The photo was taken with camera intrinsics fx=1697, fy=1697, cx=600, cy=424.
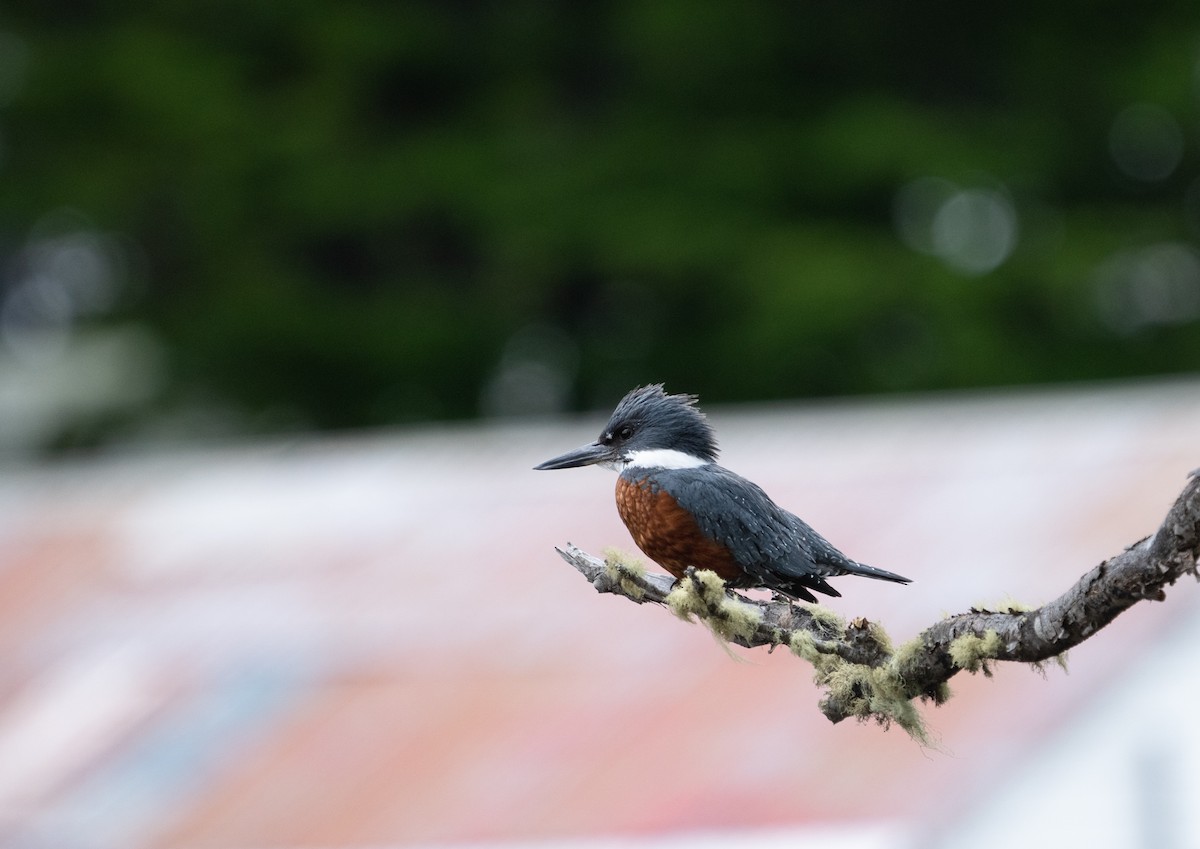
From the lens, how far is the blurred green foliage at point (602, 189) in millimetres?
14766

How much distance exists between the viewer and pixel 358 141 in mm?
17031

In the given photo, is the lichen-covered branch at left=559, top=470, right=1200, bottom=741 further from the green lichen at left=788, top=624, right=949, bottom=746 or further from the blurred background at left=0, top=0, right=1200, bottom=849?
the blurred background at left=0, top=0, right=1200, bottom=849

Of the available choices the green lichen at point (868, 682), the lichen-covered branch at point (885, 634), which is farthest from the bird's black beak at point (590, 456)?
the green lichen at point (868, 682)

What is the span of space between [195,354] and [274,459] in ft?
12.1

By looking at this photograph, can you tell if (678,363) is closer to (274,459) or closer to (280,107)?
(274,459)

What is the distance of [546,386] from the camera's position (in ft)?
53.0

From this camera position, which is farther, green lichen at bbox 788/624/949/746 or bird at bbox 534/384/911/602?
bird at bbox 534/384/911/602

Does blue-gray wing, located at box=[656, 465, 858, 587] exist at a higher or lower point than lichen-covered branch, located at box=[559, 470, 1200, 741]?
higher

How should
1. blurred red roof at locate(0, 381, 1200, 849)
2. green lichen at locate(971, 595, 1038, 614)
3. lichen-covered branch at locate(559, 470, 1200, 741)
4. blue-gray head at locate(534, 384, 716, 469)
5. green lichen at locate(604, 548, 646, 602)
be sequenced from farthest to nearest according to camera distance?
1. blurred red roof at locate(0, 381, 1200, 849)
2. blue-gray head at locate(534, 384, 716, 469)
3. green lichen at locate(604, 548, 646, 602)
4. green lichen at locate(971, 595, 1038, 614)
5. lichen-covered branch at locate(559, 470, 1200, 741)

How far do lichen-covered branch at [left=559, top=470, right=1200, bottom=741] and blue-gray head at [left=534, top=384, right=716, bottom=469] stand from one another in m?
0.23

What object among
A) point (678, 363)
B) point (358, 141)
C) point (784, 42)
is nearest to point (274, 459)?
point (678, 363)

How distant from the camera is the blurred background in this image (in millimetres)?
7738

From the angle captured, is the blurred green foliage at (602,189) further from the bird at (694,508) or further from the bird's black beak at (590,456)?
the bird's black beak at (590,456)

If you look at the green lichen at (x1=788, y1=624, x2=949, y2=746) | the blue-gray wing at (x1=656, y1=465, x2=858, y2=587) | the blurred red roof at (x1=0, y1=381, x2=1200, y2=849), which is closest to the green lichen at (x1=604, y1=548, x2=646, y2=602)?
the green lichen at (x1=788, y1=624, x2=949, y2=746)
